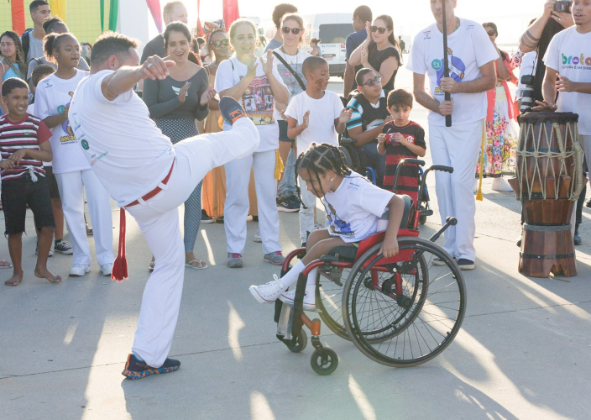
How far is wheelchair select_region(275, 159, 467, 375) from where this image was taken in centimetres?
371

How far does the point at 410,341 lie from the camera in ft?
13.9

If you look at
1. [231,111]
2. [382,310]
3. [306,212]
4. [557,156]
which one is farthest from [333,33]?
[231,111]

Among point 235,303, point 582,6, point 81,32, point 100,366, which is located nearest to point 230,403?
point 100,366

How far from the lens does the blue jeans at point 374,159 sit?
6.43 m

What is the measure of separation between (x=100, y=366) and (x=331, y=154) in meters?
1.71

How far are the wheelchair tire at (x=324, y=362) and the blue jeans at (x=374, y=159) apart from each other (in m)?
2.87

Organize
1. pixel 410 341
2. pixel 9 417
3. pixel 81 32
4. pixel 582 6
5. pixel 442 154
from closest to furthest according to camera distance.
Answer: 1. pixel 9 417
2. pixel 410 341
3. pixel 582 6
4. pixel 442 154
5. pixel 81 32

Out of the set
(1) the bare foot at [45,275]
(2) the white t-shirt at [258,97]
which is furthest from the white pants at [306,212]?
(1) the bare foot at [45,275]

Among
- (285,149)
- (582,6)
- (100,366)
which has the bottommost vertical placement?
(100,366)

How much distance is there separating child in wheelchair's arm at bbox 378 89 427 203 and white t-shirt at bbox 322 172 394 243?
211 centimetres

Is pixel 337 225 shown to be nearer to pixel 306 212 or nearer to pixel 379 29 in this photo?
pixel 306 212

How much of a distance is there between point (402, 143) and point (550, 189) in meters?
1.21

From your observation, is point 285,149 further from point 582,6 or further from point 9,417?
point 9,417

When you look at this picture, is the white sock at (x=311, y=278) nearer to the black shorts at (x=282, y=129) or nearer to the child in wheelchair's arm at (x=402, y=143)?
the child in wheelchair's arm at (x=402, y=143)
